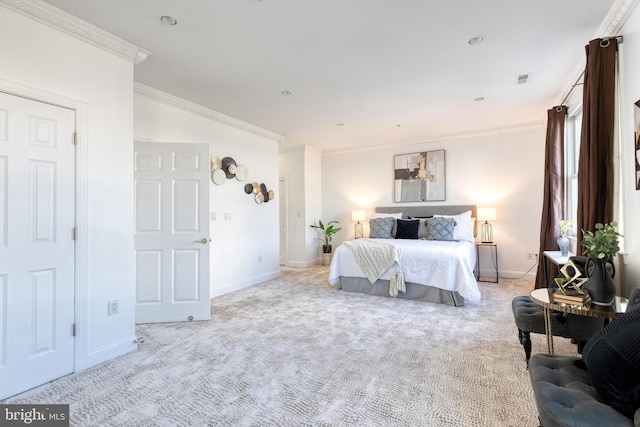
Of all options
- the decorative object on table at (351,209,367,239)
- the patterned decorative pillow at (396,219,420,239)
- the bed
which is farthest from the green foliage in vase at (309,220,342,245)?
the bed

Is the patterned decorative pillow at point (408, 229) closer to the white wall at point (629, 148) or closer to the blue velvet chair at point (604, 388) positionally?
the white wall at point (629, 148)

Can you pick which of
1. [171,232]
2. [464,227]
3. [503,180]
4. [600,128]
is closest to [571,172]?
[503,180]

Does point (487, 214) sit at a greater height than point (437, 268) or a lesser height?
greater

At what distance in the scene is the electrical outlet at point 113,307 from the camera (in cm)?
264

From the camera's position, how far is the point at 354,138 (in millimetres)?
6238

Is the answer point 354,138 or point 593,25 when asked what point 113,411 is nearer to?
point 593,25

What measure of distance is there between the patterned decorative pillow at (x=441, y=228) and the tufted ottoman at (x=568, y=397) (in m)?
3.80

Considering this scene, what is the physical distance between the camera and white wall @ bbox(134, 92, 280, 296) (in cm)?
396

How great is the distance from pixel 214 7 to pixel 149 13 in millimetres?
521

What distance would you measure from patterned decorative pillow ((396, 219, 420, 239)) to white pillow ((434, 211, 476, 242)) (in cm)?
63

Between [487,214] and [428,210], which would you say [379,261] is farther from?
[487,214]

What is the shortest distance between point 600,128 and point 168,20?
3.50 m

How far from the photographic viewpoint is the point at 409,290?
4.34 metres

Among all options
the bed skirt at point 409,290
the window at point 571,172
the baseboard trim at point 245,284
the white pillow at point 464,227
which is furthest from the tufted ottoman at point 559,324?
the baseboard trim at point 245,284
